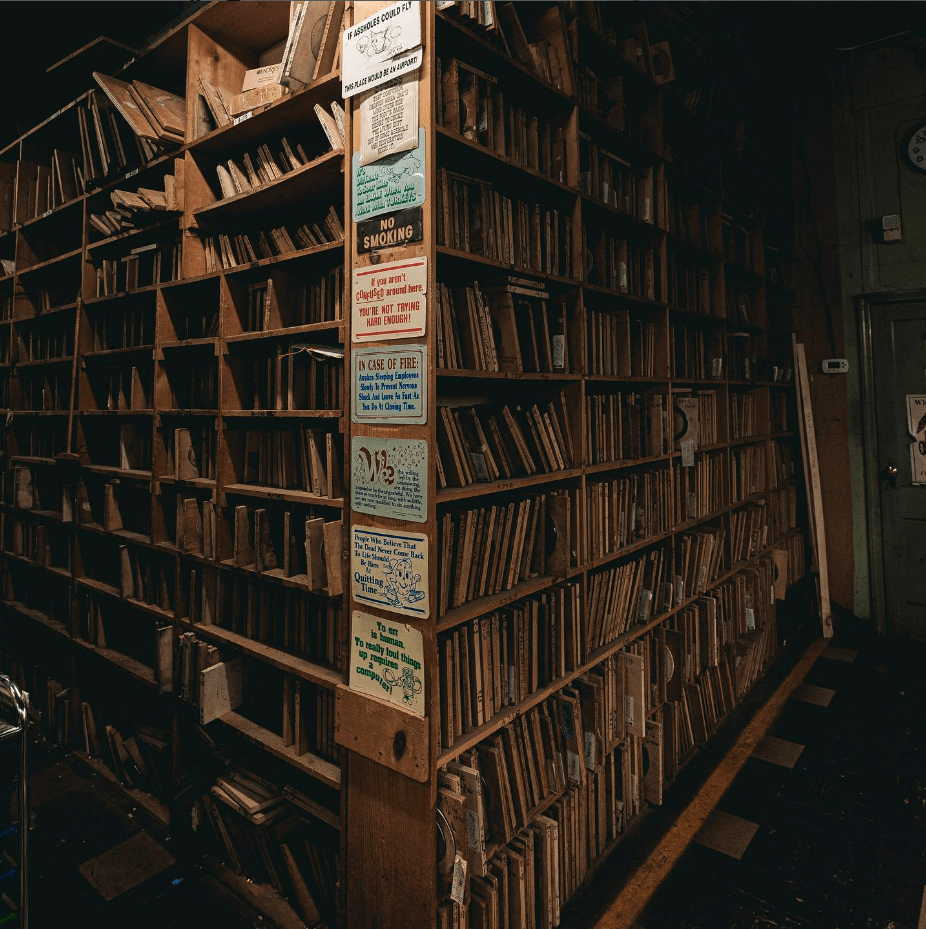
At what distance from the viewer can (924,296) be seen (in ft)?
12.8

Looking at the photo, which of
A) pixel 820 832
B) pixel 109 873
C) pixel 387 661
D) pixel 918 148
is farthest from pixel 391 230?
pixel 918 148

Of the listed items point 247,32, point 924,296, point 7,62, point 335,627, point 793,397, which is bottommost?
point 335,627

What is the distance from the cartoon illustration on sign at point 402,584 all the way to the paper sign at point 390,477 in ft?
0.41

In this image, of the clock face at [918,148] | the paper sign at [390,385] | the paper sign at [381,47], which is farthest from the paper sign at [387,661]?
the clock face at [918,148]

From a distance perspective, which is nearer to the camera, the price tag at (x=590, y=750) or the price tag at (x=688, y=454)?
the price tag at (x=590, y=750)

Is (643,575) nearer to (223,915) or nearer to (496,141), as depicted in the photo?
(496,141)

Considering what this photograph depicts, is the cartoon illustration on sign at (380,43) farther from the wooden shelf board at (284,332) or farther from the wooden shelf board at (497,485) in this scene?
the wooden shelf board at (497,485)

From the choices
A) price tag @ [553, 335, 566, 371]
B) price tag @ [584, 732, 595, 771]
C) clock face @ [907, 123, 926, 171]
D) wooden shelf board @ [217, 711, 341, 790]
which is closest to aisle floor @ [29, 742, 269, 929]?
wooden shelf board @ [217, 711, 341, 790]

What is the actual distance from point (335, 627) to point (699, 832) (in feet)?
5.28

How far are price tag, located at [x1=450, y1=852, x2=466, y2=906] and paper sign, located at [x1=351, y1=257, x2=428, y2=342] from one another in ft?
4.30

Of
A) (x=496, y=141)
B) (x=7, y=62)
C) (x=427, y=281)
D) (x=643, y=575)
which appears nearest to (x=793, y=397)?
(x=643, y=575)

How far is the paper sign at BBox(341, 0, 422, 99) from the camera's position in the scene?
1.50 metres

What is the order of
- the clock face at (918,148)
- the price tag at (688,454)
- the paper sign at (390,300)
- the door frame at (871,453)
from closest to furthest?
the paper sign at (390,300) < the price tag at (688,454) < the clock face at (918,148) < the door frame at (871,453)

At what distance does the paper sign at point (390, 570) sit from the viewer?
151 cm
